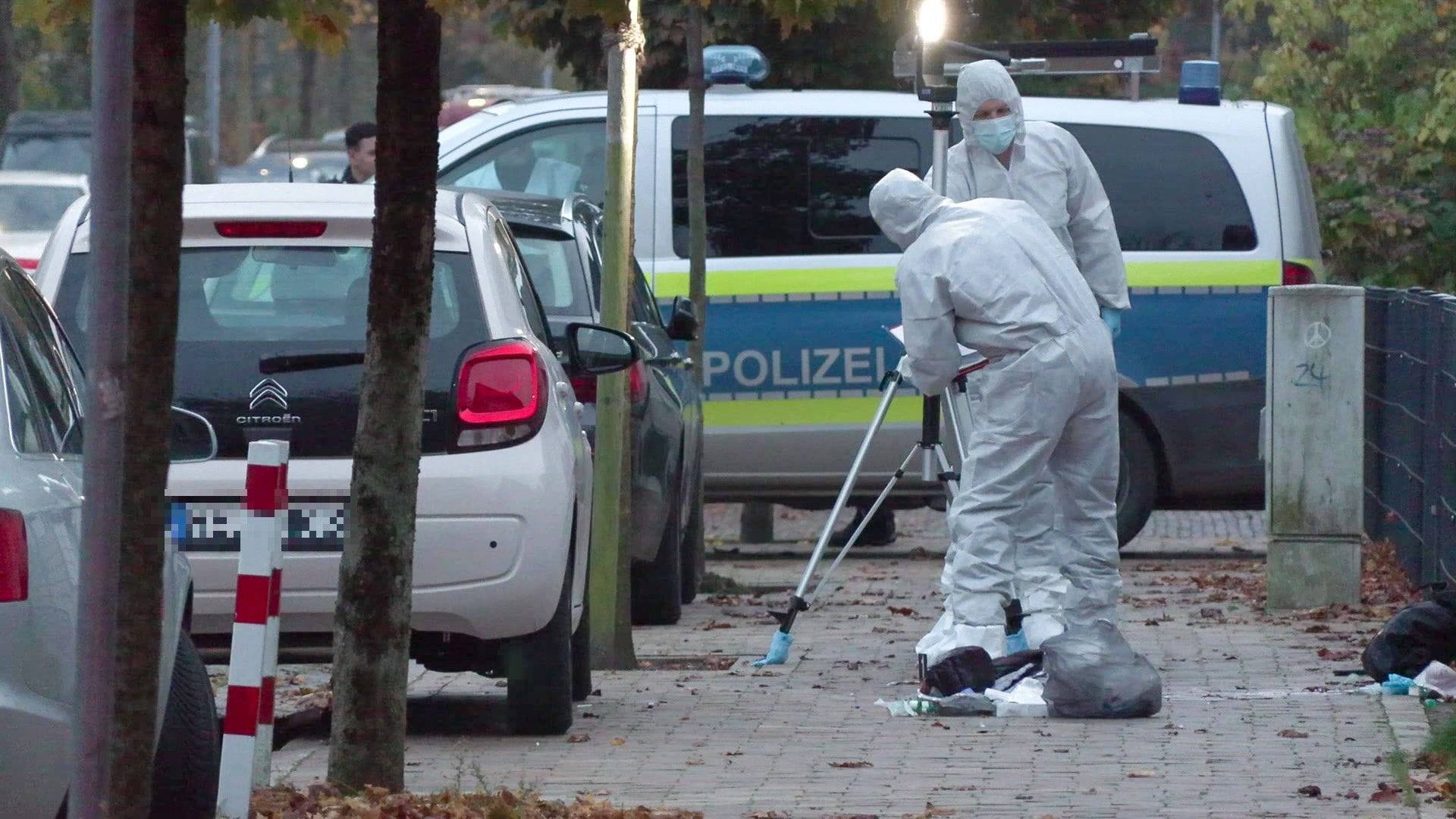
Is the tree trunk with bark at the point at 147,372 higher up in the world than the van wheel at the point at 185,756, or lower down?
higher up

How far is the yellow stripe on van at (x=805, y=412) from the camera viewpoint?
12094 mm

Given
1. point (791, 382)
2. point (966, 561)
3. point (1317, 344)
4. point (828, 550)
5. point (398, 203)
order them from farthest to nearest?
point (828, 550) < point (791, 382) < point (1317, 344) < point (966, 561) < point (398, 203)

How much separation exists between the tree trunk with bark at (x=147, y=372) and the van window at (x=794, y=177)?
807cm

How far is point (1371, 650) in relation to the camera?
7719 millimetres

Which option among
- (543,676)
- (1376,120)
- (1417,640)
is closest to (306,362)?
(543,676)

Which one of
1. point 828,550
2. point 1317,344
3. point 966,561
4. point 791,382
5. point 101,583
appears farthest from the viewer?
point 828,550

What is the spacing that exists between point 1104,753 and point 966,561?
3.63 feet

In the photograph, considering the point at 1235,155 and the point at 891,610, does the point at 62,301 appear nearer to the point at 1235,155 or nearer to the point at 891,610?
the point at 891,610

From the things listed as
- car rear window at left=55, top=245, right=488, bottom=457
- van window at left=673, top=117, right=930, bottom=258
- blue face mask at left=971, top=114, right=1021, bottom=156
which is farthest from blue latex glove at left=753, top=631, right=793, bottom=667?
van window at left=673, top=117, right=930, bottom=258

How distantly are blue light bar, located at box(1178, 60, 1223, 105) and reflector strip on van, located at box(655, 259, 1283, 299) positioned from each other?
866 millimetres

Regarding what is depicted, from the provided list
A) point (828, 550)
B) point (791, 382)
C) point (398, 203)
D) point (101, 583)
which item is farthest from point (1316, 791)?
point (828, 550)

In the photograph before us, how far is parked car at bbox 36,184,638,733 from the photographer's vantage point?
6.68m

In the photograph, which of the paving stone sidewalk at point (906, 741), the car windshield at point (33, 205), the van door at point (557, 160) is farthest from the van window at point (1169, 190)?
the car windshield at point (33, 205)

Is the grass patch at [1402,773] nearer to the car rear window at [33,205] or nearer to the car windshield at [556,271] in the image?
the car windshield at [556,271]
